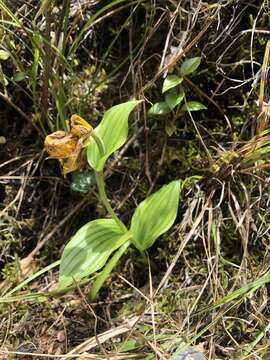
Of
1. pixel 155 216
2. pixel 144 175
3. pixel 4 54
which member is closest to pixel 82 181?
pixel 144 175

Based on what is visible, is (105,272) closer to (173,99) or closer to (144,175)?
(144,175)

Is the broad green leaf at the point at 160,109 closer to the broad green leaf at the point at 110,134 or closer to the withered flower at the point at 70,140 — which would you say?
the broad green leaf at the point at 110,134

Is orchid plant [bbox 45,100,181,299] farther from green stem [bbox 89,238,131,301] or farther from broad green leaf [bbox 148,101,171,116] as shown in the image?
broad green leaf [bbox 148,101,171,116]

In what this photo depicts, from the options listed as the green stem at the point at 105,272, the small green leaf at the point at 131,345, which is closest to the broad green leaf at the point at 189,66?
the green stem at the point at 105,272

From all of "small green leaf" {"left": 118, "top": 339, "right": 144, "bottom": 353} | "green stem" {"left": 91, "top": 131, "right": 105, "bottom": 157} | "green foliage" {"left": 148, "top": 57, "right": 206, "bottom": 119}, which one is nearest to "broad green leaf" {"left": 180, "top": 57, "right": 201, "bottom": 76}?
"green foliage" {"left": 148, "top": 57, "right": 206, "bottom": 119}

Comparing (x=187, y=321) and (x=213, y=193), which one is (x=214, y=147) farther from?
(x=187, y=321)

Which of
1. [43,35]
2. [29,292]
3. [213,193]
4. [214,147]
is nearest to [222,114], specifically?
[214,147]
